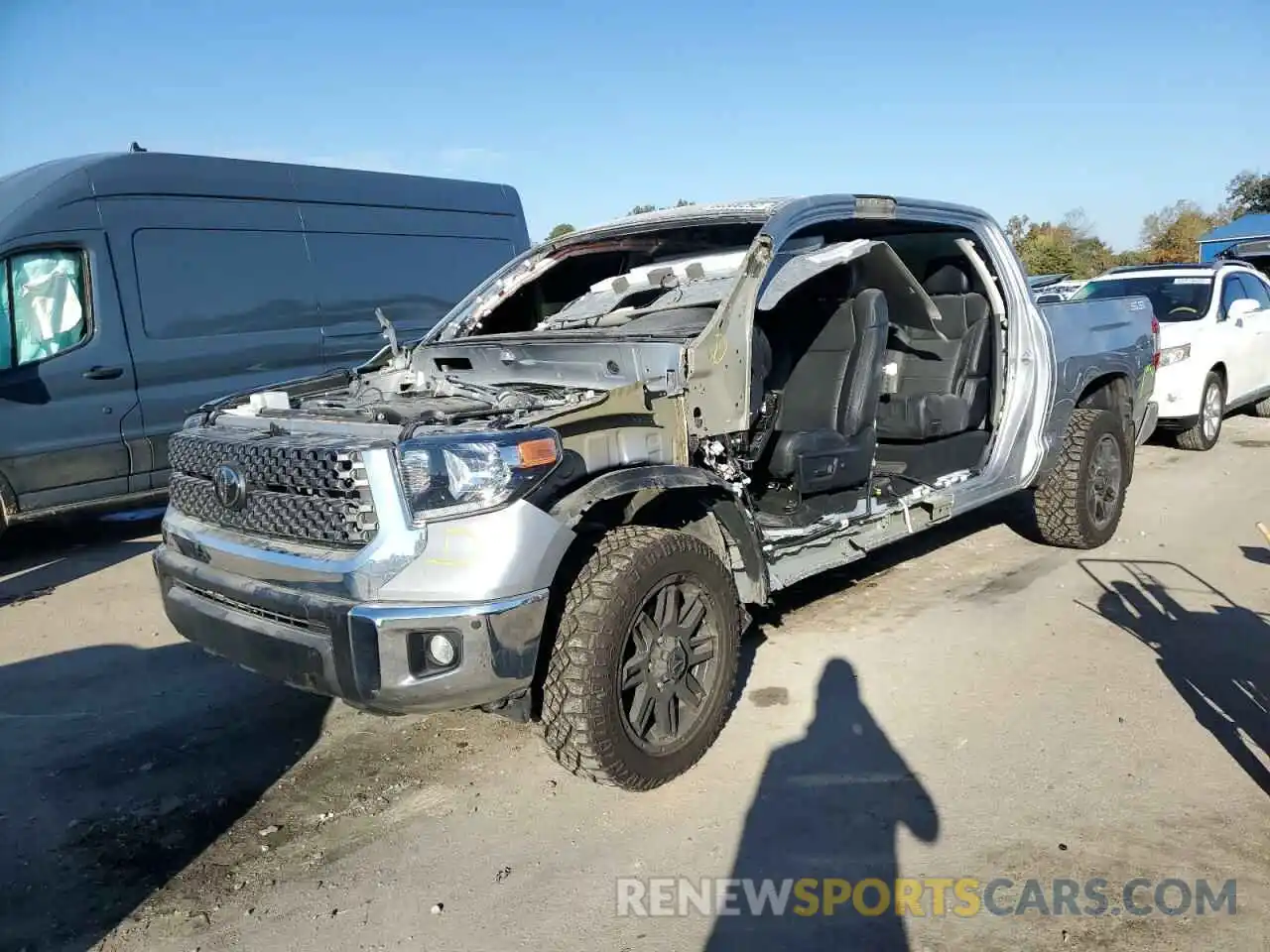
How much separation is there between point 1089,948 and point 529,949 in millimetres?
1405

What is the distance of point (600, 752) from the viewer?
115 inches

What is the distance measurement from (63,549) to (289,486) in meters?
4.93

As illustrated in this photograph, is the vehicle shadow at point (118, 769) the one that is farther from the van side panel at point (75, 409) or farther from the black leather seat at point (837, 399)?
the black leather seat at point (837, 399)

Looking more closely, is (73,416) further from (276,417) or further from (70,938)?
(70,938)

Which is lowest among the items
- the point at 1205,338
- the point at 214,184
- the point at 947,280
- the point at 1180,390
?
the point at 1180,390

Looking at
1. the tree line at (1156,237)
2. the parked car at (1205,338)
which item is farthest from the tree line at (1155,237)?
the parked car at (1205,338)

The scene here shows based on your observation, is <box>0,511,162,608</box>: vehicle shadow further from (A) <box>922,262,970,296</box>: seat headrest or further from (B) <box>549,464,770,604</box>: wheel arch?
(A) <box>922,262,970,296</box>: seat headrest

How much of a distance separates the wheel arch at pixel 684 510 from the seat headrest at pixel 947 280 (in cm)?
254

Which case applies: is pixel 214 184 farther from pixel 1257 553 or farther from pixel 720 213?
pixel 1257 553

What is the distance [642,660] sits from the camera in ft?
10.3

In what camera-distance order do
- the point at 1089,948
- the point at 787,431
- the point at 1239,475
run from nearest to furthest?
the point at 1089,948, the point at 787,431, the point at 1239,475

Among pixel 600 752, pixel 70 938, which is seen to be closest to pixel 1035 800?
pixel 600 752

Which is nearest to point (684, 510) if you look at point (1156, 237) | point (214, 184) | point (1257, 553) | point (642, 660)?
point (642, 660)

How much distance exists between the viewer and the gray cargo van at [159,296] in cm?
614
